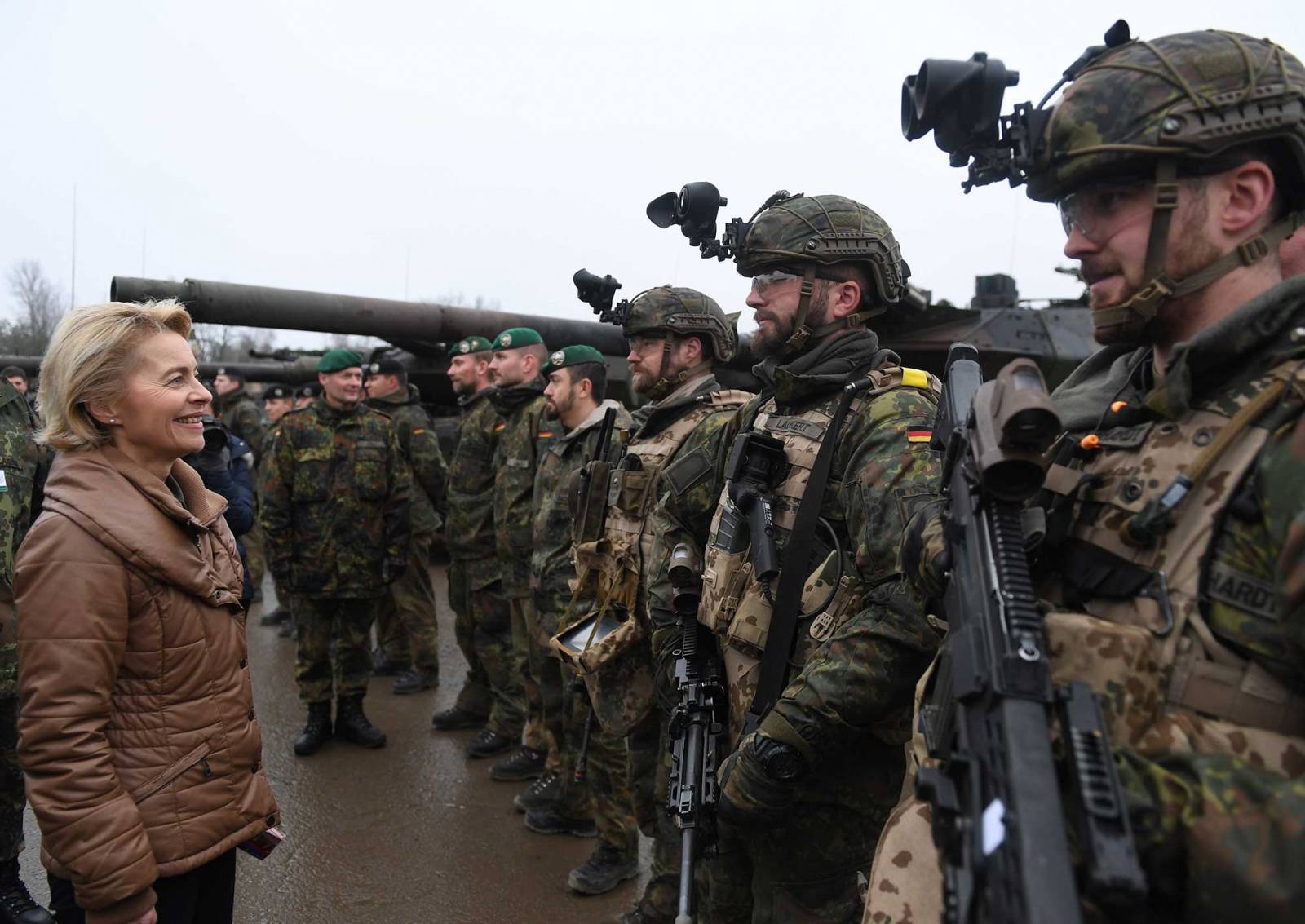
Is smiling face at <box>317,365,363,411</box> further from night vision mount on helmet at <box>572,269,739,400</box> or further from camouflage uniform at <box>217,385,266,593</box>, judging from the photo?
camouflage uniform at <box>217,385,266,593</box>

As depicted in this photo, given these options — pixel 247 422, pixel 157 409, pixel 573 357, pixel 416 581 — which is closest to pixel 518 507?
pixel 573 357

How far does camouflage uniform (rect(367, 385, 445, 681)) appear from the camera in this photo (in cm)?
668

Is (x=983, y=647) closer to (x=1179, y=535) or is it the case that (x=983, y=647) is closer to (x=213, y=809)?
(x=1179, y=535)

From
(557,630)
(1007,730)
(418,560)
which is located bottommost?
(418,560)

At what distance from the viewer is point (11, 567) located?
129 inches

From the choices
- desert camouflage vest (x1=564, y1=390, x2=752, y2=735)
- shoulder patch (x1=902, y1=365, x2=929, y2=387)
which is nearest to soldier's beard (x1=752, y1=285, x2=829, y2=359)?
shoulder patch (x1=902, y1=365, x2=929, y2=387)

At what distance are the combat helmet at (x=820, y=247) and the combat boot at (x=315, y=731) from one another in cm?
416

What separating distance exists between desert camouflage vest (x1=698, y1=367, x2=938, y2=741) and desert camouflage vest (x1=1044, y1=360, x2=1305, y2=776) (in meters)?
0.99

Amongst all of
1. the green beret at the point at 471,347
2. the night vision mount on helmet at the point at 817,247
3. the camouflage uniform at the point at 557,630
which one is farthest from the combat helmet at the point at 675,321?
the green beret at the point at 471,347

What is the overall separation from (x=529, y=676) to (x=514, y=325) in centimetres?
387

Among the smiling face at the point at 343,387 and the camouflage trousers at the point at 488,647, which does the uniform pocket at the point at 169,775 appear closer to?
the camouflage trousers at the point at 488,647

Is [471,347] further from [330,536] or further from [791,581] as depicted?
[791,581]

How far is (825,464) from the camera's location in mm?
2486

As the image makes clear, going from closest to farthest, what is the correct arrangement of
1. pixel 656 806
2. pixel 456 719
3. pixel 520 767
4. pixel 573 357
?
1. pixel 656 806
2. pixel 573 357
3. pixel 520 767
4. pixel 456 719
